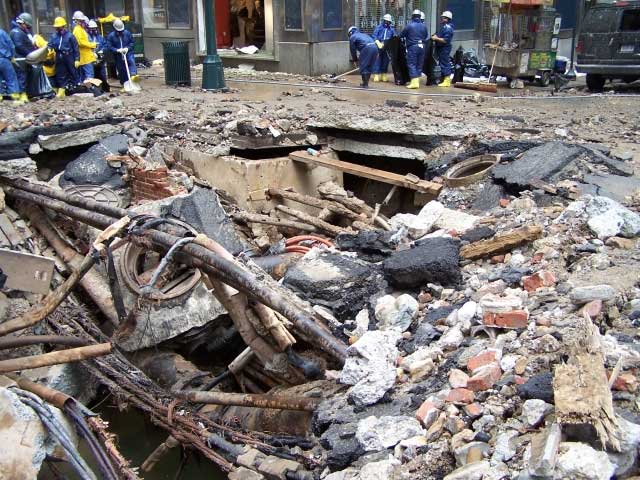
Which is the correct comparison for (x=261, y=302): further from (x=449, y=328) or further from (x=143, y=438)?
(x=143, y=438)

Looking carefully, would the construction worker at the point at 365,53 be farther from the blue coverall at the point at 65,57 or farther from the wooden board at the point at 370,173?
the blue coverall at the point at 65,57

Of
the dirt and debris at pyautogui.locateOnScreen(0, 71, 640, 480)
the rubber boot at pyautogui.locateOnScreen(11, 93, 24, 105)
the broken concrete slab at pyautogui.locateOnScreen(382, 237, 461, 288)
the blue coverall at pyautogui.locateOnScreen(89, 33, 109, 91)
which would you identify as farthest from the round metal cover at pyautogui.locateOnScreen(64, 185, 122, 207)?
the blue coverall at pyautogui.locateOnScreen(89, 33, 109, 91)

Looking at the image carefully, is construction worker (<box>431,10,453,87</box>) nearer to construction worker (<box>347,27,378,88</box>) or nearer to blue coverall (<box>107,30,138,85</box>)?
construction worker (<box>347,27,378,88</box>)

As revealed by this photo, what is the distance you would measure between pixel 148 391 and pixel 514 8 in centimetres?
1180

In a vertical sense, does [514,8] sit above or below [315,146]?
above

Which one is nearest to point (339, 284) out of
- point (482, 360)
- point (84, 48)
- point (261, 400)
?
point (261, 400)

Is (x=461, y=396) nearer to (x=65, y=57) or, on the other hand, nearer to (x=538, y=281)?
(x=538, y=281)

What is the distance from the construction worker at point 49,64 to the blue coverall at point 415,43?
25.0ft

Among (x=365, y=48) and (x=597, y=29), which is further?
(x=365, y=48)

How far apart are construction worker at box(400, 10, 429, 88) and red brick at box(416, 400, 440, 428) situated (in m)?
12.1

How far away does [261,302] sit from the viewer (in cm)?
484

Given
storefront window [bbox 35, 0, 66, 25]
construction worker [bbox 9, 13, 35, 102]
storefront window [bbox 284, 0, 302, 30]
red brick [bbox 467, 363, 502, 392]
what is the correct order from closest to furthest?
1. red brick [bbox 467, 363, 502, 392]
2. construction worker [bbox 9, 13, 35, 102]
3. storefront window [bbox 284, 0, 302, 30]
4. storefront window [bbox 35, 0, 66, 25]

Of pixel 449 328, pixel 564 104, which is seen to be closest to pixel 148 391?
pixel 449 328

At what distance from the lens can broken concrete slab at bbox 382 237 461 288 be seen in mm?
5922
